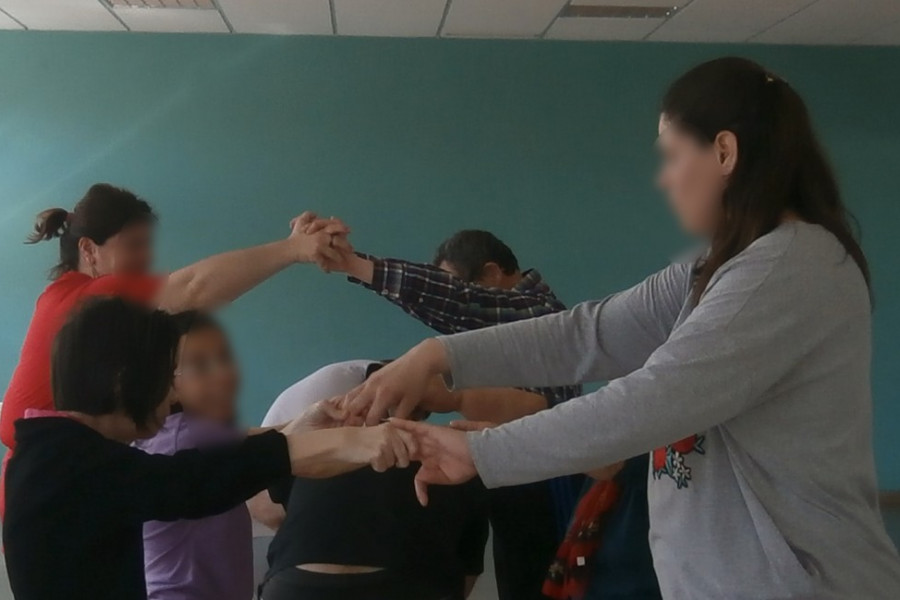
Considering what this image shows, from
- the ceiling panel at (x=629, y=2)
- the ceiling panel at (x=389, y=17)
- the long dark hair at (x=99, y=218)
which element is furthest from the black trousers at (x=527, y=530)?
the ceiling panel at (x=629, y=2)

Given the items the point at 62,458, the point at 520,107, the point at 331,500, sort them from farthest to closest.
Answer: the point at 520,107 → the point at 331,500 → the point at 62,458

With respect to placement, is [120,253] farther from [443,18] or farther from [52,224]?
[443,18]

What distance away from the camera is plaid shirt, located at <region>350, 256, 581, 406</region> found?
1839 mm

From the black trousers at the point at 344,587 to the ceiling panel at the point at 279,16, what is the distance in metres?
2.87

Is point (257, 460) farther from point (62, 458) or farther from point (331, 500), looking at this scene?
point (331, 500)

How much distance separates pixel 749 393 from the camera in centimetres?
95

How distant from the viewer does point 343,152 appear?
171 inches

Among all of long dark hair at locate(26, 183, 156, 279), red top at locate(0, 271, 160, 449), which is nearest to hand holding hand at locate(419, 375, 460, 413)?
red top at locate(0, 271, 160, 449)

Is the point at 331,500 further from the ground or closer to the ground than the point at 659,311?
closer to the ground

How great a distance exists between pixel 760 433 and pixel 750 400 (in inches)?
2.0

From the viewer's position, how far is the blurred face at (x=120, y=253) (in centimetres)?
224

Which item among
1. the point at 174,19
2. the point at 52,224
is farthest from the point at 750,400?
the point at 174,19

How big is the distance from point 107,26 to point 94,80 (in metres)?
0.26

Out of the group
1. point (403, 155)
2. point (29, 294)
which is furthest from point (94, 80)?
point (403, 155)
